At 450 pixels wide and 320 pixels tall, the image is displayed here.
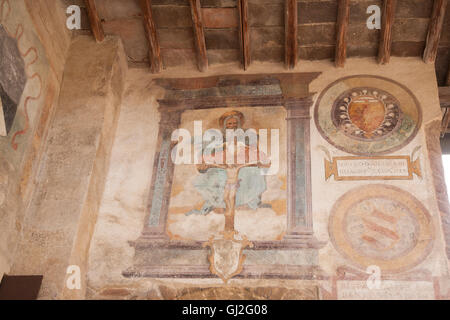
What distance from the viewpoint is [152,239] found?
5.79 metres

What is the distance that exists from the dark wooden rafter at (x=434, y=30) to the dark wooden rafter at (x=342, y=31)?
989 mm

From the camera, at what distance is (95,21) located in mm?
6746

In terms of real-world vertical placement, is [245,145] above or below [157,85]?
below

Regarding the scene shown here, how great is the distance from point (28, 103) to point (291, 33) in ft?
10.5

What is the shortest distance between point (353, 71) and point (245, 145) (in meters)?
1.73

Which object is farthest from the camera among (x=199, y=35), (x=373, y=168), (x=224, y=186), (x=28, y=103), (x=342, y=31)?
(x=199, y=35)

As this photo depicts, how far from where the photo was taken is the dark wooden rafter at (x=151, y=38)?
21.5 feet

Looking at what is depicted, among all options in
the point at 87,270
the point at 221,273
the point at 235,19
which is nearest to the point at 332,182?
the point at 221,273

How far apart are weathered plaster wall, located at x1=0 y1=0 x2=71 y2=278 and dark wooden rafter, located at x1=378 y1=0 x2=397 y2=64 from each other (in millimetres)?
3944

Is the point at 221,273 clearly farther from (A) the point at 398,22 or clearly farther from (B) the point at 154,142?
(A) the point at 398,22

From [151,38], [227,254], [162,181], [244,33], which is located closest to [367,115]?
[244,33]

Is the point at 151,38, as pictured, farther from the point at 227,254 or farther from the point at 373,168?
the point at 373,168
